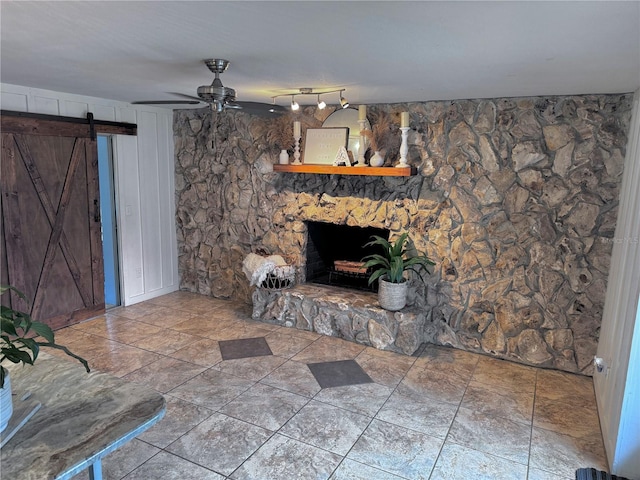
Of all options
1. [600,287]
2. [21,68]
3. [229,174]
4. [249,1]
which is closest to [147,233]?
[229,174]

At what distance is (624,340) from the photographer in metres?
2.42

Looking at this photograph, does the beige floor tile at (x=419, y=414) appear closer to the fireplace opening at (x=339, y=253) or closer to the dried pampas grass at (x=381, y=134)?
the fireplace opening at (x=339, y=253)

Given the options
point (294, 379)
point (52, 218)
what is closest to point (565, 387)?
point (294, 379)

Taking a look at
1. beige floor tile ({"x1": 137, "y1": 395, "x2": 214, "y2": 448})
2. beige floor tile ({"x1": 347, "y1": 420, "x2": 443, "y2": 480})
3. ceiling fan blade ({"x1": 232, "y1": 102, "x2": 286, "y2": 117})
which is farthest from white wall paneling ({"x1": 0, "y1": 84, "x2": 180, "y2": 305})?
beige floor tile ({"x1": 347, "y1": 420, "x2": 443, "y2": 480})

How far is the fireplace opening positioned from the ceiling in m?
1.72

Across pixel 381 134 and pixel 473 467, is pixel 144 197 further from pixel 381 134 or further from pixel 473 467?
pixel 473 467

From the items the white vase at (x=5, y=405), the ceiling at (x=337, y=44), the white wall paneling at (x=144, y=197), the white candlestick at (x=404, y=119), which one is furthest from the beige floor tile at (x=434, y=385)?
the white wall paneling at (x=144, y=197)

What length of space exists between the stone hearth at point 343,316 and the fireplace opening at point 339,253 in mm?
204

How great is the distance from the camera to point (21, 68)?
9.42 feet

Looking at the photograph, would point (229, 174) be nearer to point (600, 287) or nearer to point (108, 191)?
point (108, 191)

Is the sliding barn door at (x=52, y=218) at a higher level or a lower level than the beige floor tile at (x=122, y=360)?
higher

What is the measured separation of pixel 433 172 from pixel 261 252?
1942 mm

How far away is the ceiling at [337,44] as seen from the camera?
5.29ft

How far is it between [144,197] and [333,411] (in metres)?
3.22
